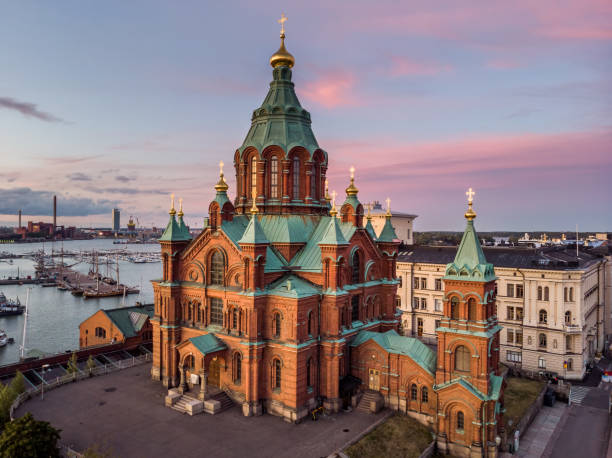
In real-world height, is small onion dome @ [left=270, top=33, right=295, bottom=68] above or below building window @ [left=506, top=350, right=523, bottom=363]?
above

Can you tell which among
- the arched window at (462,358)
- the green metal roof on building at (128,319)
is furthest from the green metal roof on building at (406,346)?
the green metal roof on building at (128,319)

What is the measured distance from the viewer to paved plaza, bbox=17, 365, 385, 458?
22.0 m

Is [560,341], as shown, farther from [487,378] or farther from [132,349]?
[132,349]

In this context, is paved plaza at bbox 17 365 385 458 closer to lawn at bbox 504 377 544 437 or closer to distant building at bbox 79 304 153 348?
lawn at bbox 504 377 544 437

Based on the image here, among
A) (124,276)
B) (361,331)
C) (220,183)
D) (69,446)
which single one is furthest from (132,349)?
(124,276)

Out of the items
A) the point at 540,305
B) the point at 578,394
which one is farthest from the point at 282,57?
the point at 578,394

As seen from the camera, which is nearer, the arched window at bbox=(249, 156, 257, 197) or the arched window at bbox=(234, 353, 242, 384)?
the arched window at bbox=(234, 353, 242, 384)

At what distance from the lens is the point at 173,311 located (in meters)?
30.9

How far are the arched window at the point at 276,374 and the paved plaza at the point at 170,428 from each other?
1976 millimetres

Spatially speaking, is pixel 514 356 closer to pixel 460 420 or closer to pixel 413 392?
pixel 413 392

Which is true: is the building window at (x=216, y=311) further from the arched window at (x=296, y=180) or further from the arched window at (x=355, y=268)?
the arched window at (x=296, y=180)

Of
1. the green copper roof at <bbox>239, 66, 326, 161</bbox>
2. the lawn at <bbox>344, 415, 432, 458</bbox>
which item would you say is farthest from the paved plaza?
the green copper roof at <bbox>239, 66, 326, 161</bbox>

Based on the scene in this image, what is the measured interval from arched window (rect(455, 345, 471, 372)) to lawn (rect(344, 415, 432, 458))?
4.67m

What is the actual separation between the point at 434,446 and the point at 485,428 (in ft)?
10.3
